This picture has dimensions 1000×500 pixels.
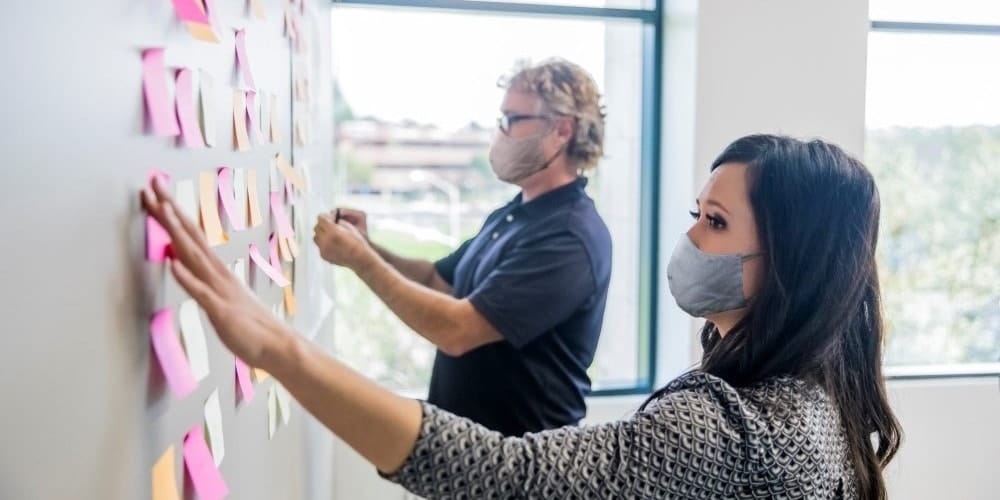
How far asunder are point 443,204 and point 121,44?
2.28 m

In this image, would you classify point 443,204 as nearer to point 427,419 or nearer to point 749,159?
point 749,159

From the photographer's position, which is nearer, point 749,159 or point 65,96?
point 65,96

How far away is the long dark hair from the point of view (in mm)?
1066

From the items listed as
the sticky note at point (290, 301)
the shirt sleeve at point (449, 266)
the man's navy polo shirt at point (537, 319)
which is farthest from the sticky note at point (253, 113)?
the shirt sleeve at point (449, 266)

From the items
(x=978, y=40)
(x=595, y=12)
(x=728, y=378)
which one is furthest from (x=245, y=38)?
(x=978, y=40)

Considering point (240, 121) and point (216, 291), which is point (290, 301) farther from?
point (216, 291)

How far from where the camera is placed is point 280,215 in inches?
50.4

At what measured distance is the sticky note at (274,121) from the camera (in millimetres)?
1235

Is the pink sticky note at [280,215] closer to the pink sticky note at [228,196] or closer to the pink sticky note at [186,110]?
the pink sticky note at [228,196]

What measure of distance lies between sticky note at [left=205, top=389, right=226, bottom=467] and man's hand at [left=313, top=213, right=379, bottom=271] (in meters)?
0.73

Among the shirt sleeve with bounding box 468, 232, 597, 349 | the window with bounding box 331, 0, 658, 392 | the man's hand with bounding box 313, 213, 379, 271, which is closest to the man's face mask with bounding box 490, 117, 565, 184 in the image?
the shirt sleeve with bounding box 468, 232, 597, 349

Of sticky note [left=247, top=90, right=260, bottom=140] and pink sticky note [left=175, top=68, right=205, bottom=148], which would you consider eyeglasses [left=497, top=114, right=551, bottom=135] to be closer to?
sticky note [left=247, top=90, right=260, bottom=140]

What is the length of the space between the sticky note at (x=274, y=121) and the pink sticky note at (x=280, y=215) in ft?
0.26

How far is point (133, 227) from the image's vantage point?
0.62 metres
